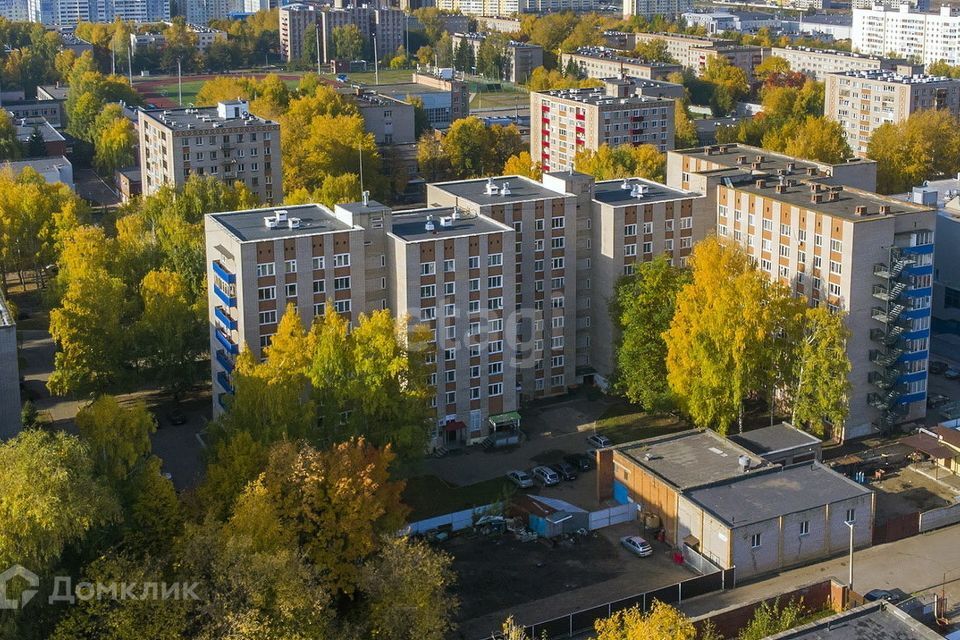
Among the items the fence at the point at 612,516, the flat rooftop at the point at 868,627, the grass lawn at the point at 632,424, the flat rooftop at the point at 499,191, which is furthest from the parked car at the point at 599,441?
the flat rooftop at the point at 868,627

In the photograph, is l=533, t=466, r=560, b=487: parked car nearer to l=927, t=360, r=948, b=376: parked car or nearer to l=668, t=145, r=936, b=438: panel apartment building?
l=668, t=145, r=936, b=438: panel apartment building

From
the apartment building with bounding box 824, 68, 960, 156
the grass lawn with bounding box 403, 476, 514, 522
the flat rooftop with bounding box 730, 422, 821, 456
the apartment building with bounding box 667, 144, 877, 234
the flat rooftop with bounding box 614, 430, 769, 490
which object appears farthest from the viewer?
the apartment building with bounding box 824, 68, 960, 156

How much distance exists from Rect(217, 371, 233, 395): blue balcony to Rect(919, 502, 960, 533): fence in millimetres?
27882

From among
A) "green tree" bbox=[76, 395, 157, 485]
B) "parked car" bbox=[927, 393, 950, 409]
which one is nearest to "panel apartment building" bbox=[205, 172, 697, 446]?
"green tree" bbox=[76, 395, 157, 485]

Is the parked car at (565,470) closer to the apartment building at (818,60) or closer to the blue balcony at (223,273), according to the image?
the blue balcony at (223,273)

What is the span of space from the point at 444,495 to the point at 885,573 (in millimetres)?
16754

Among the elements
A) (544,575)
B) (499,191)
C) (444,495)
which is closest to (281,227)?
(499,191)

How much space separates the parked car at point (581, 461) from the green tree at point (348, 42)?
15116 centimetres

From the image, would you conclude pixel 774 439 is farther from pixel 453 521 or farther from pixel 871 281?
pixel 453 521

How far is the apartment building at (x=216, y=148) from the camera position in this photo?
281 feet

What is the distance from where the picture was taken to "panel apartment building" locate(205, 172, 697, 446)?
53000 mm

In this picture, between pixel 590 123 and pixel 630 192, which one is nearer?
pixel 630 192

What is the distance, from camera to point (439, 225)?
2191 inches

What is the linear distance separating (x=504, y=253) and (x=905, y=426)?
19496mm
